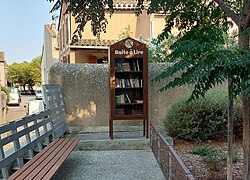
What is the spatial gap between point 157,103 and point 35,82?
53888mm

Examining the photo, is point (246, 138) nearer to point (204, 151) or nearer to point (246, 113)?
point (246, 113)

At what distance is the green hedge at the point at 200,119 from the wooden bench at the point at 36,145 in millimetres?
2261

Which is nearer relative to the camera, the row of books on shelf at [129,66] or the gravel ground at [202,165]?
the gravel ground at [202,165]

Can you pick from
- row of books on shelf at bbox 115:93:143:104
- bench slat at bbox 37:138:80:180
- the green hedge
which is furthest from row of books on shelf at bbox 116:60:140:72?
bench slat at bbox 37:138:80:180

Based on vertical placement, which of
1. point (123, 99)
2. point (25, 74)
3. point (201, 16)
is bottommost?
point (123, 99)

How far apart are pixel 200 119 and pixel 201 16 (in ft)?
8.73

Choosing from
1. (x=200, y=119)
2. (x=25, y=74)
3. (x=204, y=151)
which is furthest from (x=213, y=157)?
(x=25, y=74)

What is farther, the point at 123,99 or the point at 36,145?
the point at 123,99

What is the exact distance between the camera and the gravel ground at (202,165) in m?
4.52

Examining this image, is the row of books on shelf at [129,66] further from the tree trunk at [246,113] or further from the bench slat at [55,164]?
the tree trunk at [246,113]

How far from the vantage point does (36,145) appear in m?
4.89

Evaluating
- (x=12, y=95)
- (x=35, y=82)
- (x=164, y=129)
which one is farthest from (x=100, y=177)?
(x=35, y=82)

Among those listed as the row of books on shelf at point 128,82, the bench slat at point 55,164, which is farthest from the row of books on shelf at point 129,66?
the bench slat at point 55,164

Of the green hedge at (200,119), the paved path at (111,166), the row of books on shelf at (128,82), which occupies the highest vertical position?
the row of books on shelf at (128,82)
